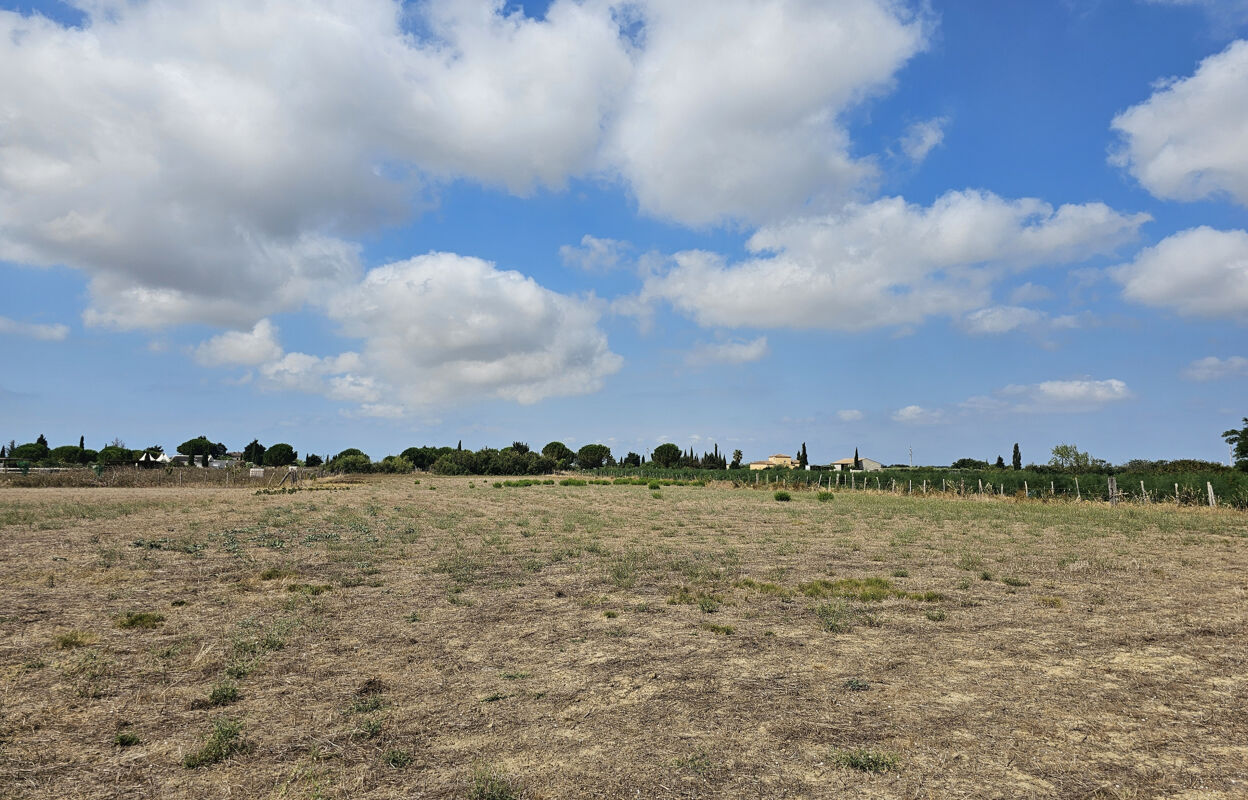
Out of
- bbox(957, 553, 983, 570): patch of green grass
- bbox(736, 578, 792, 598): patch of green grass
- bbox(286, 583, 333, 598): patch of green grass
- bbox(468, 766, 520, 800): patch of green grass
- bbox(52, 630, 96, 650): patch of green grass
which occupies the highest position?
bbox(957, 553, 983, 570): patch of green grass

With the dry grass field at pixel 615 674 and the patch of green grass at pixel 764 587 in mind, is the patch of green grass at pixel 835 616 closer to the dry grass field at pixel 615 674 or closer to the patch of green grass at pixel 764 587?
the dry grass field at pixel 615 674

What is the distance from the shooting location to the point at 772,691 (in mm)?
8336

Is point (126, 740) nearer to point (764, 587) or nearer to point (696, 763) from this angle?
point (696, 763)

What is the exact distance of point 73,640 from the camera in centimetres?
1019

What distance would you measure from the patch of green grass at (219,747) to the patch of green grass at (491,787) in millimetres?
2598

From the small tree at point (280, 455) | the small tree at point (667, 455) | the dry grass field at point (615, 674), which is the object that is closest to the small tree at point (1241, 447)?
the dry grass field at point (615, 674)

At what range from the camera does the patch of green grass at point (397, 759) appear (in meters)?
6.32

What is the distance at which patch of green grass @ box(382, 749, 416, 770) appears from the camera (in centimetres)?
632

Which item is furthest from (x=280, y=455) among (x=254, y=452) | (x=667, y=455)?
(x=667, y=455)

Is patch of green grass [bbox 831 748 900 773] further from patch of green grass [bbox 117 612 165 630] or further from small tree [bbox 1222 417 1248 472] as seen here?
small tree [bbox 1222 417 1248 472]

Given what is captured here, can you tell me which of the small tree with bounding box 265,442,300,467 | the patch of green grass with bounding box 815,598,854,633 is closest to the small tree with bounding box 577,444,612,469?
the small tree with bounding box 265,442,300,467

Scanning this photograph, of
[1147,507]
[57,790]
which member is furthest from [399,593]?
[1147,507]

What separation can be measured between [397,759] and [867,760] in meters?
4.62

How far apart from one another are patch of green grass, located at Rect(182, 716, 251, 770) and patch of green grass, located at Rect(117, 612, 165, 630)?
18.6ft
